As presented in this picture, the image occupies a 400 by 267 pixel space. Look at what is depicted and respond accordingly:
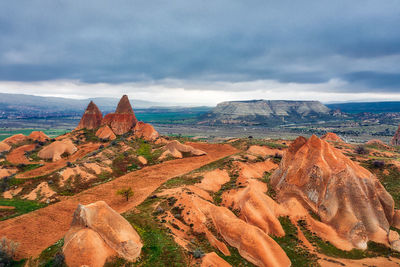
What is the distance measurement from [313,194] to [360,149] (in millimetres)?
52078

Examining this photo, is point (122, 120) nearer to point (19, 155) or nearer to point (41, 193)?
point (19, 155)

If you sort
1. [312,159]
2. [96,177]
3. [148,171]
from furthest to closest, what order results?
1. [148,171]
2. [96,177]
3. [312,159]

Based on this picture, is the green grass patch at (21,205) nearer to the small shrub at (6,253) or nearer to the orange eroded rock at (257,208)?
the small shrub at (6,253)

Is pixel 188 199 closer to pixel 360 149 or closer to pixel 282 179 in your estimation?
pixel 282 179

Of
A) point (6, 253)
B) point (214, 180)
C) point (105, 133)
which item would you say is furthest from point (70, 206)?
point (105, 133)

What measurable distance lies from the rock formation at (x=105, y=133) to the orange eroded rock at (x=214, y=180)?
54.3 meters

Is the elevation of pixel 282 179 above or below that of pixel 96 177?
above

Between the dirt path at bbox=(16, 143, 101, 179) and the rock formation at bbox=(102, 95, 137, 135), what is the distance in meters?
13.0

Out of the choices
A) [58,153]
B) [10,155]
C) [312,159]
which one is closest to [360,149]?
[312,159]

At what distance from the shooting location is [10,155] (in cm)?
6994

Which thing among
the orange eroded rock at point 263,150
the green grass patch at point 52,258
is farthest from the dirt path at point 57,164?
the orange eroded rock at point 263,150

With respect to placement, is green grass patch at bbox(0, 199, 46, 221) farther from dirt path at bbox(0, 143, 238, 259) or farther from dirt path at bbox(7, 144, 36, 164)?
dirt path at bbox(7, 144, 36, 164)

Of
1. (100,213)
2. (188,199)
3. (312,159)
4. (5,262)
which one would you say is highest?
(312,159)

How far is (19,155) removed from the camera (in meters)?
70.5
